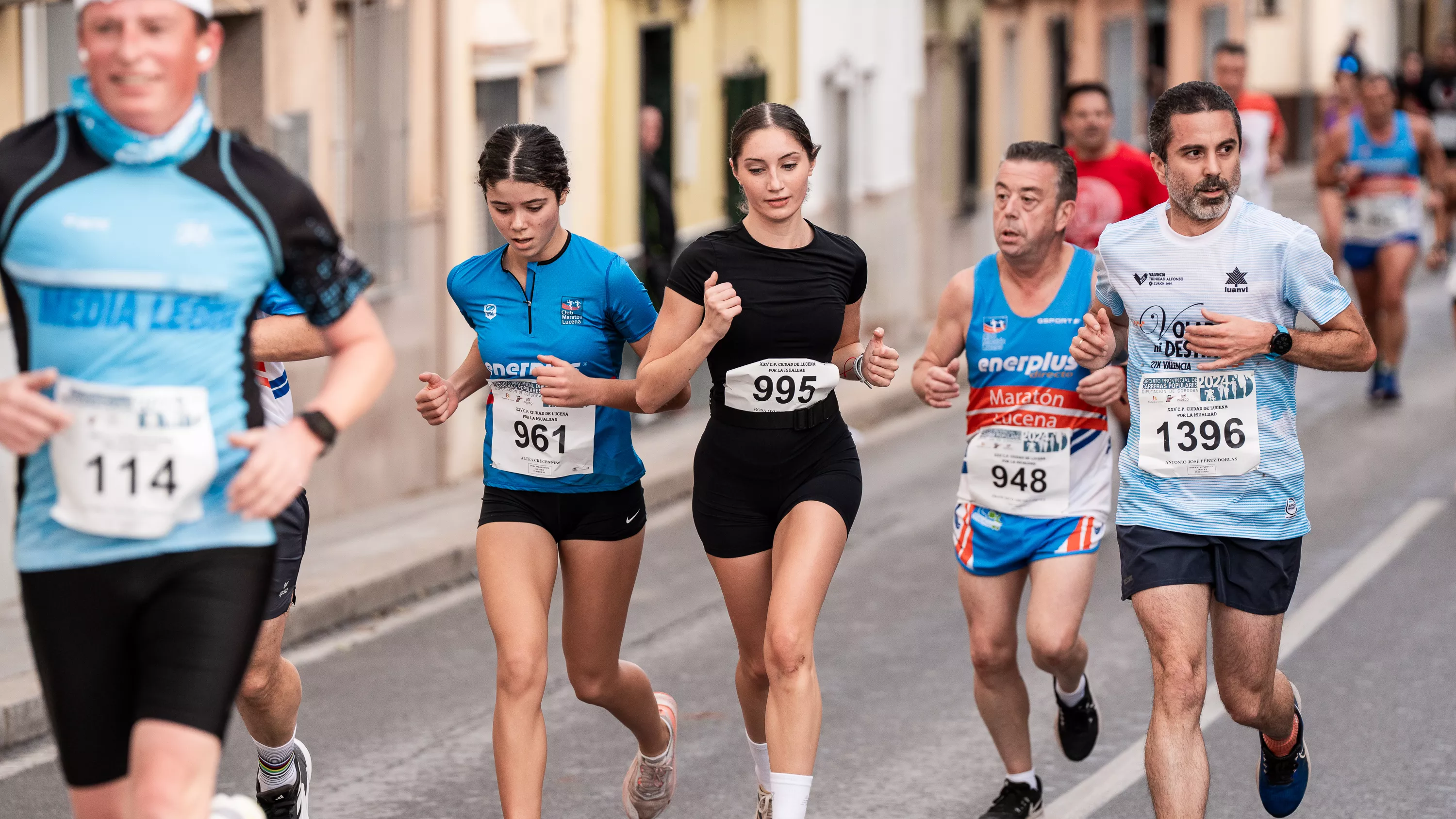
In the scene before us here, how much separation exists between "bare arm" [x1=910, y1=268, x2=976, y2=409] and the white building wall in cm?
1315

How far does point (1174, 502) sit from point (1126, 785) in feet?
4.84

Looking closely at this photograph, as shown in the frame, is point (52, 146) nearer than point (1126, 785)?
Yes

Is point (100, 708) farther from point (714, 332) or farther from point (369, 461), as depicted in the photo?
point (369, 461)

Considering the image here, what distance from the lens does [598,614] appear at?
5.79 meters

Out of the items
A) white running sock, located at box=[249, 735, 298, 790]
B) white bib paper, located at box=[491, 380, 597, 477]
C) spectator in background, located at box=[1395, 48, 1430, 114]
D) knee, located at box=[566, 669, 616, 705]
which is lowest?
white running sock, located at box=[249, 735, 298, 790]

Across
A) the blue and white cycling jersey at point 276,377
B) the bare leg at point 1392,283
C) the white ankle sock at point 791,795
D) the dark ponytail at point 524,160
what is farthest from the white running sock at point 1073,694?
the bare leg at point 1392,283

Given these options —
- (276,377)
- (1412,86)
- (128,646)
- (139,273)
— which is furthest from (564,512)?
(1412,86)

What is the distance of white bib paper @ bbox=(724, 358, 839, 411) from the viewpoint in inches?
223

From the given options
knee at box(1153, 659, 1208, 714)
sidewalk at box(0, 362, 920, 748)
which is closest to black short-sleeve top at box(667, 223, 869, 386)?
knee at box(1153, 659, 1208, 714)

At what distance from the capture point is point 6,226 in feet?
12.7

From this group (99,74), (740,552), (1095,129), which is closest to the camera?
(99,74)

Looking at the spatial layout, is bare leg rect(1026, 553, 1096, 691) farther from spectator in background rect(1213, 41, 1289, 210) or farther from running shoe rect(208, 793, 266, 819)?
spectator in background rect(1213, 41, 1289, 210)

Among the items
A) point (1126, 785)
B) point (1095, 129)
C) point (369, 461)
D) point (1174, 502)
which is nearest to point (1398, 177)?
point (1095, 129)

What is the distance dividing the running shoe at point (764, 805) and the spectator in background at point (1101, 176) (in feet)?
13.9
